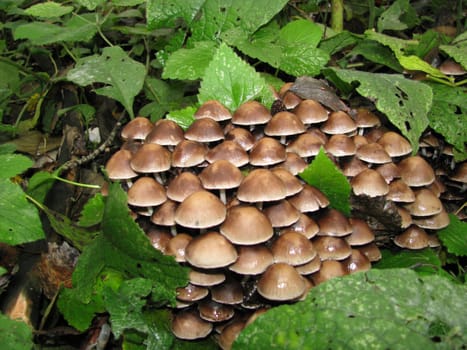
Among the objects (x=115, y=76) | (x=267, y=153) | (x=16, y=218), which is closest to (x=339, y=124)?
(x=267, y=153)

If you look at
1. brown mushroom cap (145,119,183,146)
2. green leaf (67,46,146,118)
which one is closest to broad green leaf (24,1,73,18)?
green leaf (67,46,146,118)

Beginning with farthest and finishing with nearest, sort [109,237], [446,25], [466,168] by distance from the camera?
[446,25] → [466,168] → [109,237]

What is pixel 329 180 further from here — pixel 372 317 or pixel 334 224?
pixel 372 317

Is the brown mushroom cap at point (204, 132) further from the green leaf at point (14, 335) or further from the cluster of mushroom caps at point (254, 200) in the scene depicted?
the green leaf at point (14, 335)

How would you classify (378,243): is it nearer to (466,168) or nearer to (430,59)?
→ (466,168)

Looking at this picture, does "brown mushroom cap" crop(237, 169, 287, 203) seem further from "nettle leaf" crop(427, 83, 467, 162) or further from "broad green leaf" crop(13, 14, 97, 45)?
"broad green leaf" crop(13, 14, 97, 45)

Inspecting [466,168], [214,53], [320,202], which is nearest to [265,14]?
[214,53]

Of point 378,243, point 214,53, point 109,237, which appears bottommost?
point 378,243
